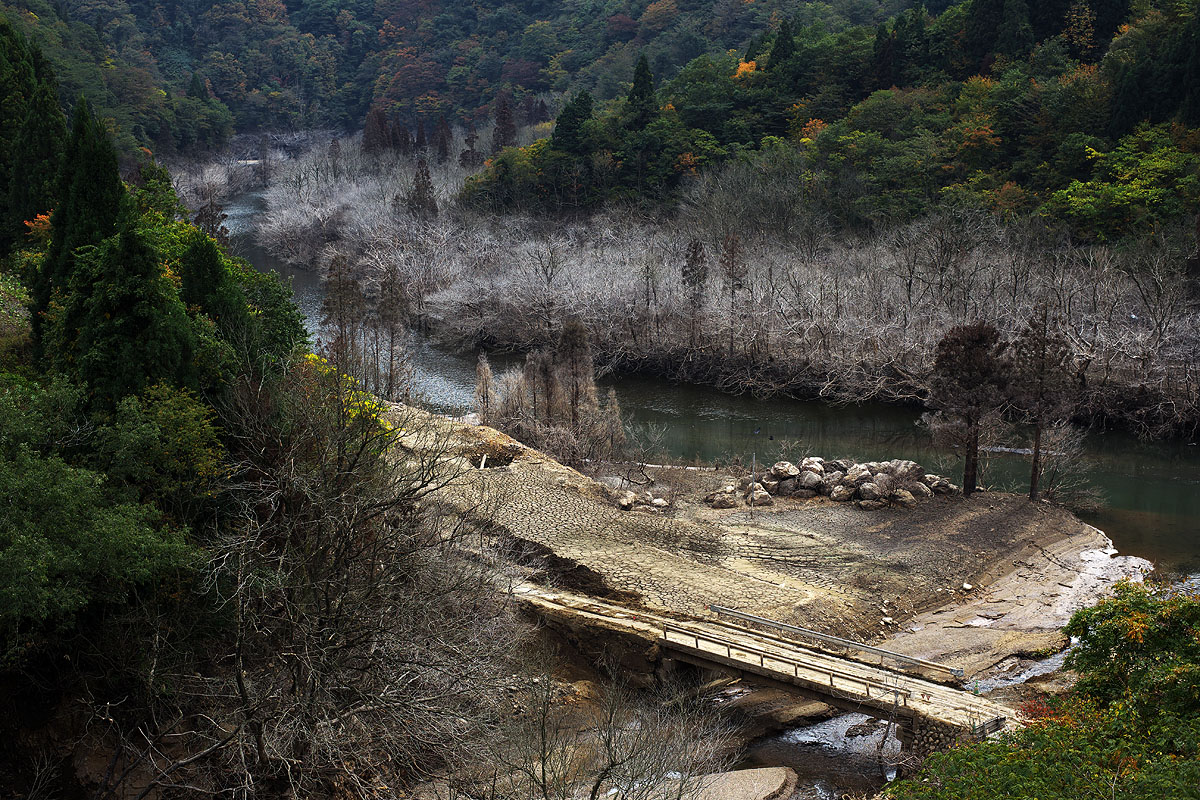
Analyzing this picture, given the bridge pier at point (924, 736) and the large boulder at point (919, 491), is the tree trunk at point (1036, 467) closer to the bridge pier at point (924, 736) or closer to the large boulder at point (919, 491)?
the large boulder at point (919, 491)

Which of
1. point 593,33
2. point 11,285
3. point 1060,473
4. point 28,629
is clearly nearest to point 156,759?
point 28,629

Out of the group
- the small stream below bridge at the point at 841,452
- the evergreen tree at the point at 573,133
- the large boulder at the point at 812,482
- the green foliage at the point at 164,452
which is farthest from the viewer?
the evergreen tree at the point at 573,133

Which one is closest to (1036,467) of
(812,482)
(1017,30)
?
(812,482)

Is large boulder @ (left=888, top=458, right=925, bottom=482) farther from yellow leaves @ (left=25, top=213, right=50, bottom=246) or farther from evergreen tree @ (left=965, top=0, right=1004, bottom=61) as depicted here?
evergreen tree @ (left=965, top=0, right=1004, bottom=61)

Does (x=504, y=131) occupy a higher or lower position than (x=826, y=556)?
higher

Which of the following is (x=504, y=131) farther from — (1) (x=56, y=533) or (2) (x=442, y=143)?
(1) (x=56, y=533)

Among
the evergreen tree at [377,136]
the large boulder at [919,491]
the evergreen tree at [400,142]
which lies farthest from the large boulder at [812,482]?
the evergreen tree at [377,136]

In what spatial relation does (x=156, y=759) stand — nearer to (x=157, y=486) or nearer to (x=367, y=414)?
(x=157, y=486)
